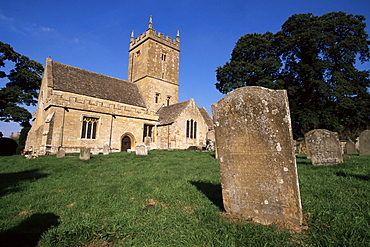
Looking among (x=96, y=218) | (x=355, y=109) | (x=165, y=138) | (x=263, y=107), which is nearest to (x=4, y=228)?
(x=96, y=218)

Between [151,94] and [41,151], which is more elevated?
[151,94]

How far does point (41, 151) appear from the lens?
14617 mm

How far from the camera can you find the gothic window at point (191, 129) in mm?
21547

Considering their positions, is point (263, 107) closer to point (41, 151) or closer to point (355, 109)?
point (41, 151)

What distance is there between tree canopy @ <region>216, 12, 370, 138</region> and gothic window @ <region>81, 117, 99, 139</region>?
18.7 m

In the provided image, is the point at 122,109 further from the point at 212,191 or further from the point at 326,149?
the point at 326,149

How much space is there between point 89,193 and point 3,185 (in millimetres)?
3097

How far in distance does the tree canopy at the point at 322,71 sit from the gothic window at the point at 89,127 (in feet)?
61.2

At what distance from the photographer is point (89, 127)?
56.2 feet

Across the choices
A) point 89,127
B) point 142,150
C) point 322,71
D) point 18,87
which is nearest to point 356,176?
point 142,150

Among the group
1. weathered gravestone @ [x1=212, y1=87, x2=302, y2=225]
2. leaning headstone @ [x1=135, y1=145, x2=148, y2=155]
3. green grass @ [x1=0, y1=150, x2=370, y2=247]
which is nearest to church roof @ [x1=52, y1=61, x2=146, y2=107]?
leaning headstone @ [x1=135, y1=145, x2=148, y2=155]

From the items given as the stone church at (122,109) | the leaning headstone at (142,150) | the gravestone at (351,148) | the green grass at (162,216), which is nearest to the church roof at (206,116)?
the stone church at (122,109)

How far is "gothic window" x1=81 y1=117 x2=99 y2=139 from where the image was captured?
55.3ft

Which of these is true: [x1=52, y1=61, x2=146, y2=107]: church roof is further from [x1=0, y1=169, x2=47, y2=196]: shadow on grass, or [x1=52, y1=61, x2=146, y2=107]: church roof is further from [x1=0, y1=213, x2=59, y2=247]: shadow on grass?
[x1=0, y1=213, x2=59, y2=247]: shadow on grass
